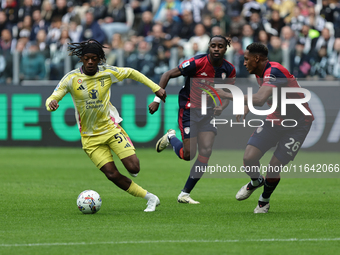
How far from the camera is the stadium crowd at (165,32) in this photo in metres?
17.0

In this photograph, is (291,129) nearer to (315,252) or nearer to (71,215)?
(315,252)

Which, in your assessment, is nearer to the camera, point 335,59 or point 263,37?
point 335,59

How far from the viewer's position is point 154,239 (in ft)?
20.5

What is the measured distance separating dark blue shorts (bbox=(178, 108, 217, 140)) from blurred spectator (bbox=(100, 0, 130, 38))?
418 inches

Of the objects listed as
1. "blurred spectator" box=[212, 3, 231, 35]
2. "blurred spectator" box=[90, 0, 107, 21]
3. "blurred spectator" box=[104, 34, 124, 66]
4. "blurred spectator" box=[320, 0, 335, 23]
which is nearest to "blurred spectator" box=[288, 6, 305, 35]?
"blurred spectator" box=[320, 0, 335, 23]

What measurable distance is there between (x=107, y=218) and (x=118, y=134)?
4.31 ft

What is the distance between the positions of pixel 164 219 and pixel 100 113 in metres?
1.80

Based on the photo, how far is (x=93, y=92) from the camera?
823 centimetres

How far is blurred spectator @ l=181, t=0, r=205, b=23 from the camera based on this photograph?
19359 mm

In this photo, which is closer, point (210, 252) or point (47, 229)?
point (210, 252)

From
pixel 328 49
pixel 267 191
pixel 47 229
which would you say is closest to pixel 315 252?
pixel 267 191

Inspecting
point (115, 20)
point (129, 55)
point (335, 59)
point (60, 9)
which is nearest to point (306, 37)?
point (335, 59)

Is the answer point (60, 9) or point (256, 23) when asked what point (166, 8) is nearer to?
point (256, 23)

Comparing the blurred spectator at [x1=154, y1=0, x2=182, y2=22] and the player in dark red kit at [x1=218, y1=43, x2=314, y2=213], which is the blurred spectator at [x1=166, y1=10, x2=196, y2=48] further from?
the player in dark red kit at [x1=218, y1=43, x2=314, y2=213]
